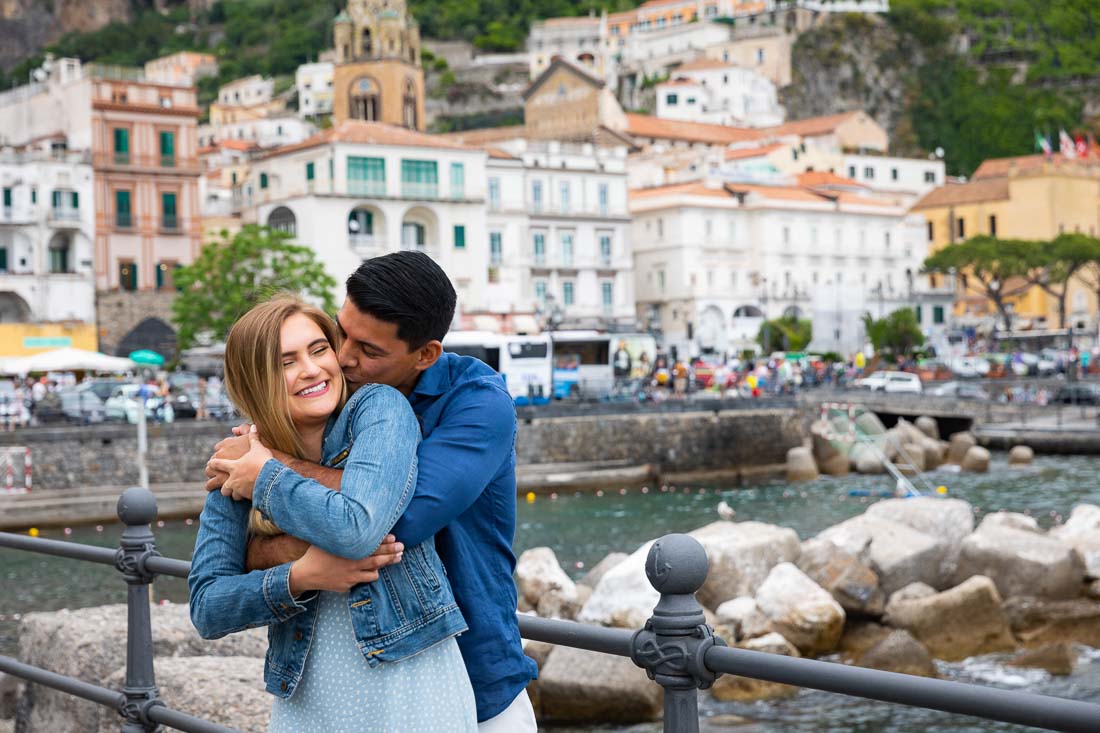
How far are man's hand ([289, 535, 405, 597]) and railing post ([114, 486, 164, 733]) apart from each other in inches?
69.6

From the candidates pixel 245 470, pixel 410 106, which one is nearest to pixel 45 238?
pixel 410 106

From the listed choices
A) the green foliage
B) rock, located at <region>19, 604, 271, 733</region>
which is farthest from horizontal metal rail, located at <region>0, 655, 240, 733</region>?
the green foliage

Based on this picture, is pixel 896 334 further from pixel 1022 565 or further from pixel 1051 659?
pixel 1051 659

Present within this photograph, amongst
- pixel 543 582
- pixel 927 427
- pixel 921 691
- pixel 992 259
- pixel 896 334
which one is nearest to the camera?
pixel 921 691

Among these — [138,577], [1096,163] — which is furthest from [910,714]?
[1096,163]

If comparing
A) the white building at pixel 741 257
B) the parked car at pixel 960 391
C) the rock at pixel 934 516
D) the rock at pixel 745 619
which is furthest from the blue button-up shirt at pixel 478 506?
the white building at pixel 741 257

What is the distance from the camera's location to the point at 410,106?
234 feet

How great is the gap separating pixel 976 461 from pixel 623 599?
78.8 feet

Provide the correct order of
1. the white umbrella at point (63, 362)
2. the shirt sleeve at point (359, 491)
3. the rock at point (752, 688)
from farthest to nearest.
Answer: the white umbrella at point (63, 362) → the rock at point (752, 688) → the shirt sleeve at point (359, 491)

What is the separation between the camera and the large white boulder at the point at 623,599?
14.5 metres

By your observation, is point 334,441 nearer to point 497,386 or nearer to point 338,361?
point 338,361

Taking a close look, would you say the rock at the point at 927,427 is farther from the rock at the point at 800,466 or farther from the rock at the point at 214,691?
the rock at the point at 214,691

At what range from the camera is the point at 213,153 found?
92.6 m

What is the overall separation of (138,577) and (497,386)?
1987 mm
